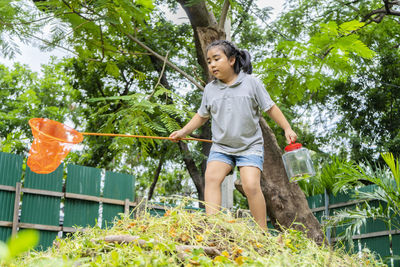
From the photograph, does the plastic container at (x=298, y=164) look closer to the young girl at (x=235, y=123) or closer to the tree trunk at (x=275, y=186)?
the young girl at (x=235, y=123)

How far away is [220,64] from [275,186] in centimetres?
194

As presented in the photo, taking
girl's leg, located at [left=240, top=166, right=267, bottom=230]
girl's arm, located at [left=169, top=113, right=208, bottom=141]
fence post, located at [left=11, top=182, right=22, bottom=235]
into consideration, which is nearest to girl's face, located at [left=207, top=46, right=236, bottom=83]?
girl's arm, located at [left=169, top=113, right=208, bottom=141]

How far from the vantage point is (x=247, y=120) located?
3.13 metres

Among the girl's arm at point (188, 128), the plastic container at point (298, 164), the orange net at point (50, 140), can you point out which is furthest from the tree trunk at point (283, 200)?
the orange net at point (50, 140)

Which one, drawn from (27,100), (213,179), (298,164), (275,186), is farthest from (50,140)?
(27,100)

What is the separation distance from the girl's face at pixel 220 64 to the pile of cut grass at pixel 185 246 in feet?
4.38

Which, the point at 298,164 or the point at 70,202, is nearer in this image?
the point at 298,164

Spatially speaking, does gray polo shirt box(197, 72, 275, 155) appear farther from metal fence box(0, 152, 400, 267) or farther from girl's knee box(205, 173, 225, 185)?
metal fence box(0, 152, 400, 267)

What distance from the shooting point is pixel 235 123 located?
122 inches

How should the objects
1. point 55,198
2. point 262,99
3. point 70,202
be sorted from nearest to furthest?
point 262,99, point 55,198, point 70,202

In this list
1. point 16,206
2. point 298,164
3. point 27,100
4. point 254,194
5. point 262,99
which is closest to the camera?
point 254,194

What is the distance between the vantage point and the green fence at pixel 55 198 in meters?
6.55

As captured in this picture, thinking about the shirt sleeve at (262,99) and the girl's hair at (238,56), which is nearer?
the shirt sleeve at (262,99)

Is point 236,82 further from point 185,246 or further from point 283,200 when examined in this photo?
point 283,200
